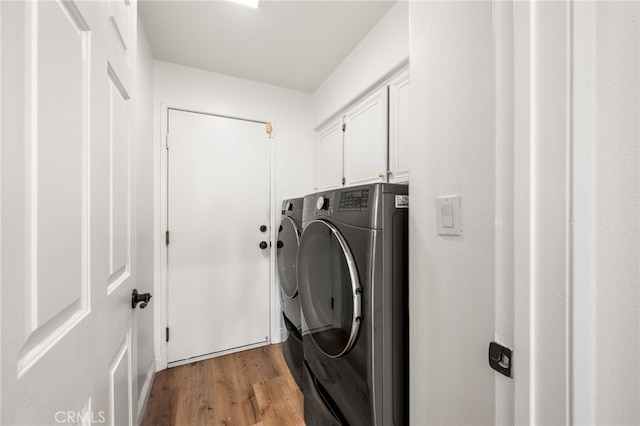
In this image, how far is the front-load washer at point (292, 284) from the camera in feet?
5.78

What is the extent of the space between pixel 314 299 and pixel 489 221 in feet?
3.00

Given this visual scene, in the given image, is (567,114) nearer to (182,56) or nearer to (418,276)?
(418,276)

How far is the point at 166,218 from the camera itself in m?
1.98

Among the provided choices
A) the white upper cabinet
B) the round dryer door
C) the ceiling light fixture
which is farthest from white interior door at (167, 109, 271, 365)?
the ceiling light fixture

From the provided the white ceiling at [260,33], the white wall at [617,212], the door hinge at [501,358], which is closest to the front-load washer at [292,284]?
the white ceiling at [260,33]

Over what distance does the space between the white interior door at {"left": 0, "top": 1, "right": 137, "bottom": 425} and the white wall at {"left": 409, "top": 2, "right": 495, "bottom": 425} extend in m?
0.85

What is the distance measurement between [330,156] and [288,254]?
98 cm

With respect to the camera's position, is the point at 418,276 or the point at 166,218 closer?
the point at 418,276

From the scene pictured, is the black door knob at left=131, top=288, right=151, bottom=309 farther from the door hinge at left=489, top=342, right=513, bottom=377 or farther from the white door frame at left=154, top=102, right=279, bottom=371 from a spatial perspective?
the white door frame at left=154, top=102, right=279, bottom=371

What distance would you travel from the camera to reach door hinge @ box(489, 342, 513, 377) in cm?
51

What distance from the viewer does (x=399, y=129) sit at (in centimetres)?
154

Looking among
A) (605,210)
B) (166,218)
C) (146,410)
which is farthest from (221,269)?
(605,210)

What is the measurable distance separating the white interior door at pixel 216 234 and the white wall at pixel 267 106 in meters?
0.10

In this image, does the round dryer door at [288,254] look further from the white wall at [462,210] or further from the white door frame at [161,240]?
the white wall at [462,210]
